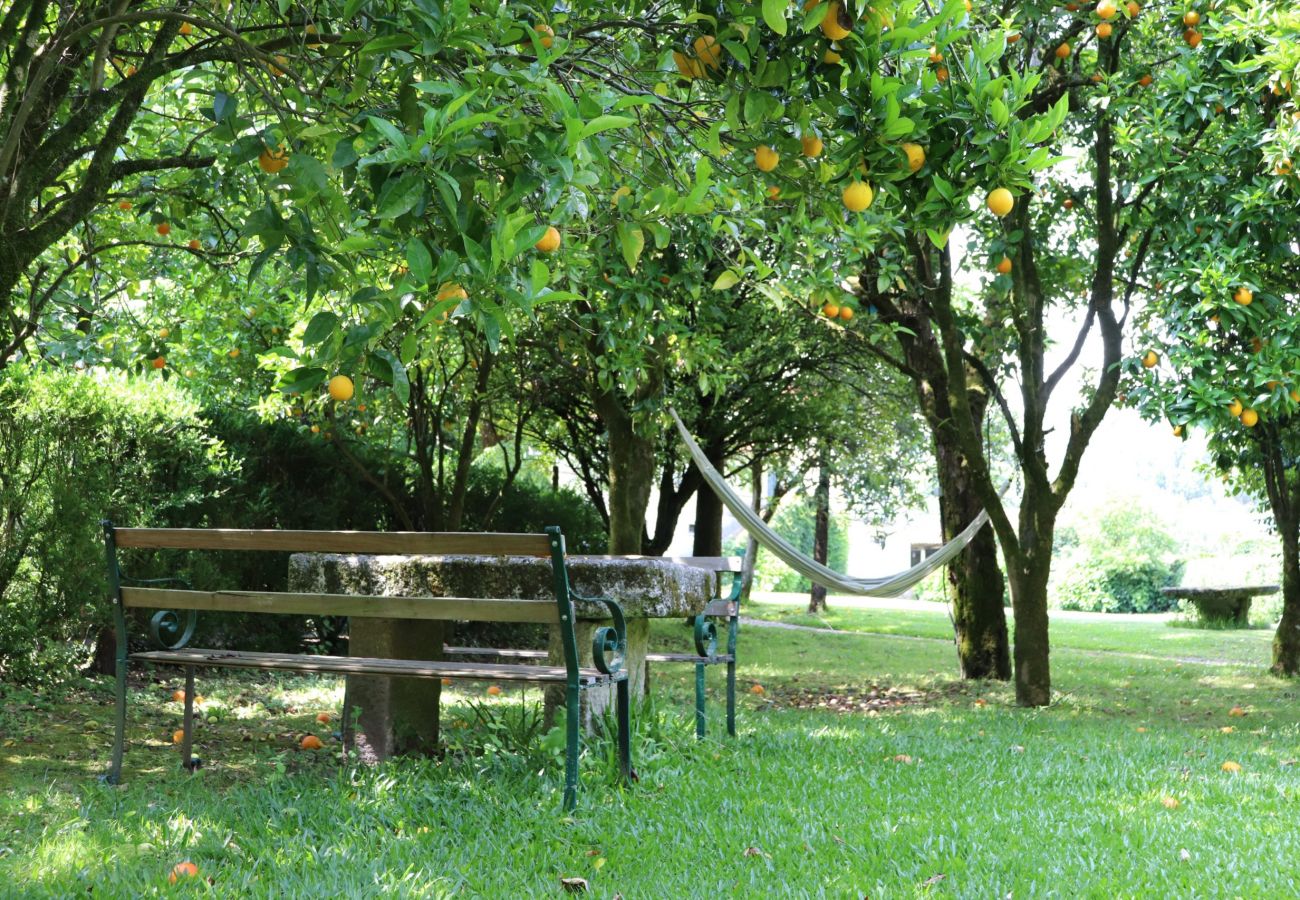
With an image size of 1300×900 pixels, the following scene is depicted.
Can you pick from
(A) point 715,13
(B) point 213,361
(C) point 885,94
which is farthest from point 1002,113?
(B) point 213,361

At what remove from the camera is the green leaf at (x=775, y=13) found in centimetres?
208

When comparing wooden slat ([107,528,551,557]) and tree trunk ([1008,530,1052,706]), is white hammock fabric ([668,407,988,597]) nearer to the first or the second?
tree trunk ([1008,530,1052,706])

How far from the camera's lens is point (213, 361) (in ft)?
33.3

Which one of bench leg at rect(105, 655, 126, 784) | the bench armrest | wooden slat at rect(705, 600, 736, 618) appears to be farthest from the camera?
wooden slat at rect(705, 600, 736, 618)

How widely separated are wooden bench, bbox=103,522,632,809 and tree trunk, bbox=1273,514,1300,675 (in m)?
7.89

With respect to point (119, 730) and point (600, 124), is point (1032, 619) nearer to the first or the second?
point (119, 730)

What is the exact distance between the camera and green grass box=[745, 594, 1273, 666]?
13.8 meters

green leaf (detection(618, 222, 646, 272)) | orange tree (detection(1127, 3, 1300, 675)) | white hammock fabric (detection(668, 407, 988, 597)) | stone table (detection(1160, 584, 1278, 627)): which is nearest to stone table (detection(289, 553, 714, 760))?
green leaf (detection(618, 222, 646, 272))

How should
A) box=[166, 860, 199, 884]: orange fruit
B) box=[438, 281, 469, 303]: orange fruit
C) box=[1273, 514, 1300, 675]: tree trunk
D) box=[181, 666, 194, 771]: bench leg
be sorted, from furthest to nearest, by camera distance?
box=[1273, 514, 1300, 675]: tree trunk, box=[181, 666, 194, 771]: bench leg, box=[166, 860, 199, 884]: orange fruit, box=[438, 281, 469, 303]: orange fruit

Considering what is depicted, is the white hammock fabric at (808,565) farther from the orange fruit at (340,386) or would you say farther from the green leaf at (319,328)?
the green leaf at (319,328)

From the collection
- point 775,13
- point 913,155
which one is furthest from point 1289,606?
point 775,13

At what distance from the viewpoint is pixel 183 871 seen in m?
2.85

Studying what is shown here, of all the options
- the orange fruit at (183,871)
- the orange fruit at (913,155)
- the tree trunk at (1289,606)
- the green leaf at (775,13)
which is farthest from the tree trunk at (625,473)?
the green leaf at (775,13)

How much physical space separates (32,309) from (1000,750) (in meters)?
5.09
